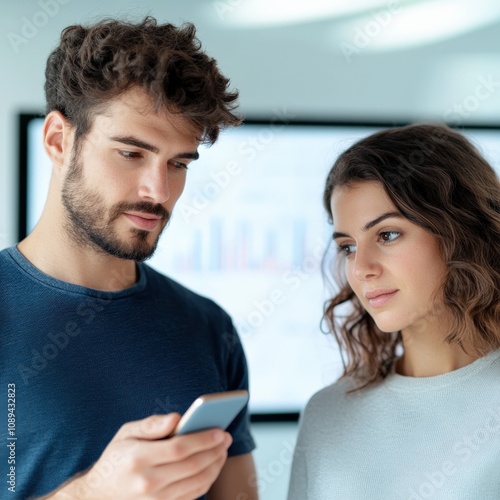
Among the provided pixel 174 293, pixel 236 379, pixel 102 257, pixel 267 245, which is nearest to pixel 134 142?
pixel 102 257

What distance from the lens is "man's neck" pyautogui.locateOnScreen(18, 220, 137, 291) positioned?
1.52 m

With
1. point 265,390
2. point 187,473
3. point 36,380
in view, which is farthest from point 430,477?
point 265,390

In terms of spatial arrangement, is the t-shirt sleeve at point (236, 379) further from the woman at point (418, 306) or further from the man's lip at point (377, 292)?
the man's lip at point (377, 292)

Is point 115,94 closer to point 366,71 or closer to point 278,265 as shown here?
point 278,265

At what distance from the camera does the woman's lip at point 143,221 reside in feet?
4.80

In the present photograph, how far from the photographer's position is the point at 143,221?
1470mm

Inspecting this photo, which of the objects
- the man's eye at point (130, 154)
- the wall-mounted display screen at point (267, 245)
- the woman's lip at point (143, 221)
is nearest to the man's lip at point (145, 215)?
the woman's lip at point (143, 221)

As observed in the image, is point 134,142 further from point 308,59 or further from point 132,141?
point 308,59

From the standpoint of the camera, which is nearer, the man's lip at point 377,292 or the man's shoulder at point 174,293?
the man's lip at point 377,292

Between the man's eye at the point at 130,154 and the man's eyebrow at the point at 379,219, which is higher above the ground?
the man's eye at the point at 130,154

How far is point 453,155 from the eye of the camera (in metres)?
1.56

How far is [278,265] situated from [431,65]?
0.96 meters

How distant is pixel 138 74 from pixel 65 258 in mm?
390

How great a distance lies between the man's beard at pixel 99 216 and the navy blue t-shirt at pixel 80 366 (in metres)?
0.11
